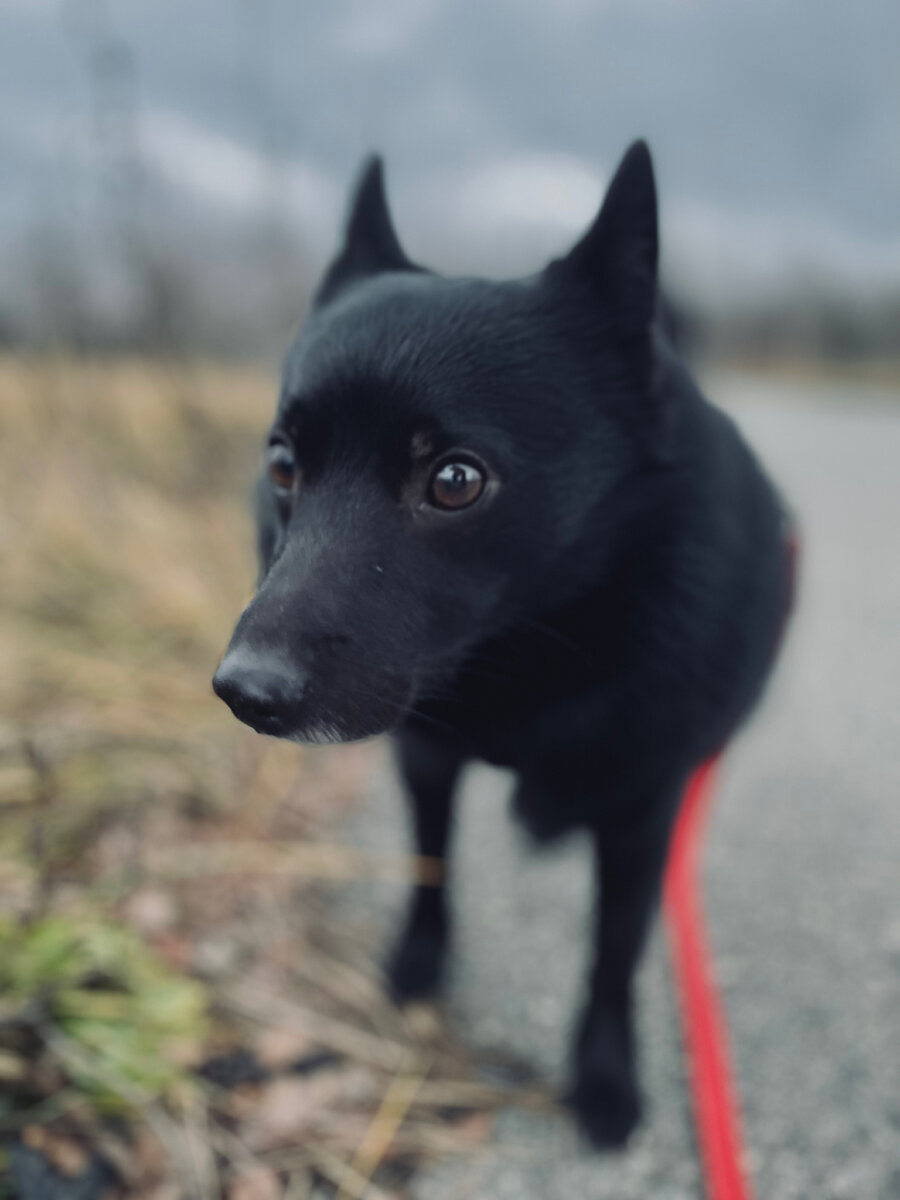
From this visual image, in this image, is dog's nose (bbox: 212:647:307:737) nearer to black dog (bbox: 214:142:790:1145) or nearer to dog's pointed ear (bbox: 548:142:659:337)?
black dog (bbox: 214:142:790:1145)

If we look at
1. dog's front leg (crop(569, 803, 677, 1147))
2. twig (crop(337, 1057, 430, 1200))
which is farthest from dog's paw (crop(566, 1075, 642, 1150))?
twig (crop(337, 1057, 430, 1200))

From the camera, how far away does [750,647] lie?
1.29 m

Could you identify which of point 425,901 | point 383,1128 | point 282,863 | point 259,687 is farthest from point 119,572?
point 259,687

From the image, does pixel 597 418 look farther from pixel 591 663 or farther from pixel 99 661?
pixel 99 661

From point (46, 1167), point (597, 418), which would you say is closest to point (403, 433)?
point (597, 418)

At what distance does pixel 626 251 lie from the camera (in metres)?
1.16

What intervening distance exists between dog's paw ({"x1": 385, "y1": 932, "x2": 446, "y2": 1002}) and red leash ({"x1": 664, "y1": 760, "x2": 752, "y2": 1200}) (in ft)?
1.46

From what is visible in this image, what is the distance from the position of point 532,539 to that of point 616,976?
0.76 metres

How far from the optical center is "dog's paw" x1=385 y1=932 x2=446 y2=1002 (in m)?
1.69

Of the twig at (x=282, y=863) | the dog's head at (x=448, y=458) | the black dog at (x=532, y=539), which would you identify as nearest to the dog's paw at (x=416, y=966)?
the twig at (x=282, y=863)

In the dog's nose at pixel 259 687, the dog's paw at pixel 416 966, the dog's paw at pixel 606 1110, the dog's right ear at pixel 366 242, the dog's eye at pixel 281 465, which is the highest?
the dog's right ear at pixel 366 242

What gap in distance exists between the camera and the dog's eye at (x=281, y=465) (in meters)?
1.18

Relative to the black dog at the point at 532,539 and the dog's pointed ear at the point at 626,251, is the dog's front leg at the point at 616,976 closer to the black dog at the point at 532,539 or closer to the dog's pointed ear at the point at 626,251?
the black dog at the point at 532,539

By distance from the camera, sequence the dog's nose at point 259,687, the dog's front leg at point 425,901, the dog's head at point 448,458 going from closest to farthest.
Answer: the dog's nose at point 259,687, the dog's head at point 448,458, the dog's front leg at point 425,901
